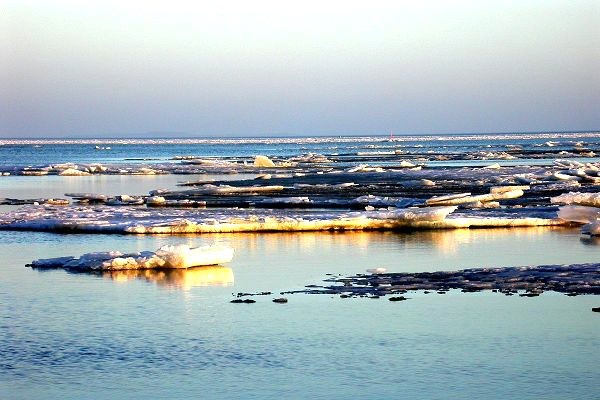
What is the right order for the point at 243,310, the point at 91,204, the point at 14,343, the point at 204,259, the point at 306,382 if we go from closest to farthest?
1. the point at 306,382
2. the point at 14,343
3. the point at 243,310
4. the point at 204,259
5. the point at 91,204

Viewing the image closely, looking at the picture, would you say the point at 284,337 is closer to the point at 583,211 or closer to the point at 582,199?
the point at 583,211

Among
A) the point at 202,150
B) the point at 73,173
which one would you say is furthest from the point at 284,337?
the point at 202,150

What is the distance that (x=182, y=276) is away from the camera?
1485 cm

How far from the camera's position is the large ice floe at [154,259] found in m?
15.2

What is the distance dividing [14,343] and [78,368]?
1.31 meters

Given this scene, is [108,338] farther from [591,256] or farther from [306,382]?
[591,256]

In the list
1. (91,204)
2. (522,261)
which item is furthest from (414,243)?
(91,204)

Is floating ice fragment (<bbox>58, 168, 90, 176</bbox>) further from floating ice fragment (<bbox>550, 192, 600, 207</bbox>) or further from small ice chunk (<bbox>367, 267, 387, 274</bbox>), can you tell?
small ice chunk (<bbox>367, 267, 387, 274</bbox>)

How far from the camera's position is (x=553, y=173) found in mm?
37188

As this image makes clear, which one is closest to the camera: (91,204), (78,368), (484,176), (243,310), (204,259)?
(78,368)

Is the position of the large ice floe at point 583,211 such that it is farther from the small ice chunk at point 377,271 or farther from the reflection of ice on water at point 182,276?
the reflection of ice on water at point 182,276

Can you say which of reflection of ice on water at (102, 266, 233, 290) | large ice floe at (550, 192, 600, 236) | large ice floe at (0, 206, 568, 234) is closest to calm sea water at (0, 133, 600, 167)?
large ice floe at (0, 206, 568, 234)

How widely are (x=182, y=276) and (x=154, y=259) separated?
64 centimetres

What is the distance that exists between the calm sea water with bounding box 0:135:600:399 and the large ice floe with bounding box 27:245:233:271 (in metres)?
0.22
